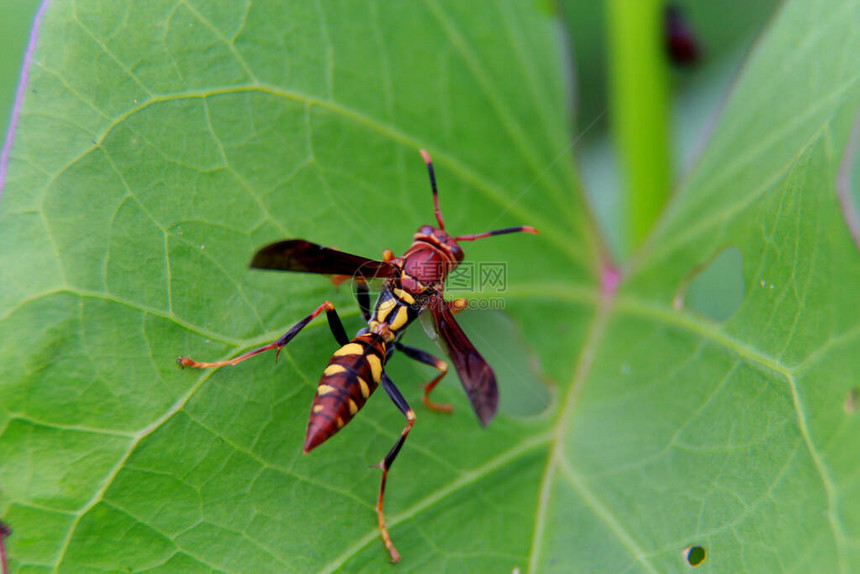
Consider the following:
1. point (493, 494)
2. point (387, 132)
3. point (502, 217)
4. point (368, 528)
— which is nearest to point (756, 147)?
point (502, 217)

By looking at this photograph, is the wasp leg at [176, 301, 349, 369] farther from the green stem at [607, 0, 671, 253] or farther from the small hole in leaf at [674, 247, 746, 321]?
the small hole in leaf at [674, 247, 746, 321]

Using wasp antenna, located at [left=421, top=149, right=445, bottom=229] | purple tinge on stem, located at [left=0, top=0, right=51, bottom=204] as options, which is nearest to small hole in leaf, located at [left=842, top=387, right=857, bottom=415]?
wasp antenna, located at [left=421, top=149, right=445, bottom=229]

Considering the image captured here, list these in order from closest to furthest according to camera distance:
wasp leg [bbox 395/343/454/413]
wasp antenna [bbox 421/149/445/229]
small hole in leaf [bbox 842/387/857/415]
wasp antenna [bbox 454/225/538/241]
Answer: small hole in leaf [bbox 842/387/857/415], wasp leg [bbox 395/343/454/413], wasp antenna [bbox 421/149/445/229], wasp antenna [bbox 454/225/538/241]

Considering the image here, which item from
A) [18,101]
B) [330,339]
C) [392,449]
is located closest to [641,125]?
[330,339]

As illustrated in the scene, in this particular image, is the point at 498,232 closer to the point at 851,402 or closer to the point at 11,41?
the point at 851,402

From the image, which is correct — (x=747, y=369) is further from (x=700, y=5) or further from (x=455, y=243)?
(x=700, y=5)

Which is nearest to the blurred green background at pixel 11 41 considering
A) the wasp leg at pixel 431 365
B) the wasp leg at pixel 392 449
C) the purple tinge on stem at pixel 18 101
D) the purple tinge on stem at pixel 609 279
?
the purple tinge on stem at pixel 18 101
